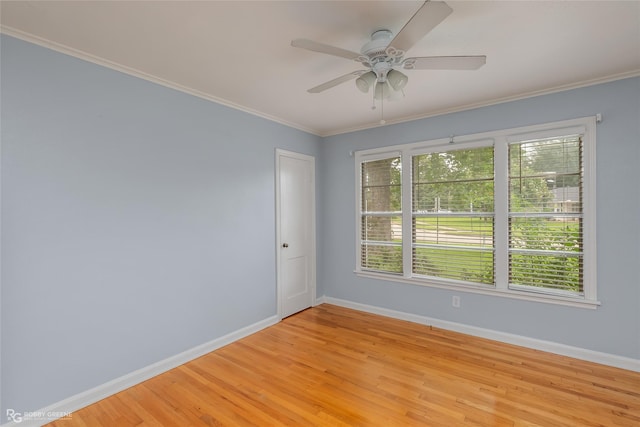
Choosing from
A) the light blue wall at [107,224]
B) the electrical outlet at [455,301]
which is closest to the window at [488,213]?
the electrical outlet at [455,301]

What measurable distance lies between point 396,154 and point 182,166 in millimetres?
2528

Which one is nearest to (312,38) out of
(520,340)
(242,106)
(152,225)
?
(242,106)

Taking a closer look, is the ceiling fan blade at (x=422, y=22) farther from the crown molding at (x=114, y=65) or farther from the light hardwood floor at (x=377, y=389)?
the light hardwood floor at (x=377, y=389)

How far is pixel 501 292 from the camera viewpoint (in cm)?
308

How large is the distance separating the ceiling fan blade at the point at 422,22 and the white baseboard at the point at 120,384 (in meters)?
3.03

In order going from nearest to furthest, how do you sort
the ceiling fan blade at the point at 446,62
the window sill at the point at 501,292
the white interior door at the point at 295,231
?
the ceiling fan blade at the point at 446,62, the window sill at the point at 501,292, the white interior door at the point at 295,231

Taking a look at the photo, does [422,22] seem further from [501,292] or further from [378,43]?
[501,292]

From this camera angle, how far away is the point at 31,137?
1920 millimetres

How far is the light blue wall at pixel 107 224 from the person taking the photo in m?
1.88

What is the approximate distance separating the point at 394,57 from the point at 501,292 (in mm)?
2609

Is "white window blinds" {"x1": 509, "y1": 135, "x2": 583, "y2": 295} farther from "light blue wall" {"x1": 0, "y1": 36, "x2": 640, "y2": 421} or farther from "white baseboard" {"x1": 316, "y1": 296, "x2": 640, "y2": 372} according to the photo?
"white baseboard" {"x1": 316, "y1": 296, "x2": 640, "y2": 372}

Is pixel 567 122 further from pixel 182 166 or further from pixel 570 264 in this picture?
pixel 182 166

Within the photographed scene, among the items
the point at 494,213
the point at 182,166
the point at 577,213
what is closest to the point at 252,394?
the point at 182,166

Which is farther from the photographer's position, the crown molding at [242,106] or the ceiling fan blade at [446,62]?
the crown molding at [242,106]
